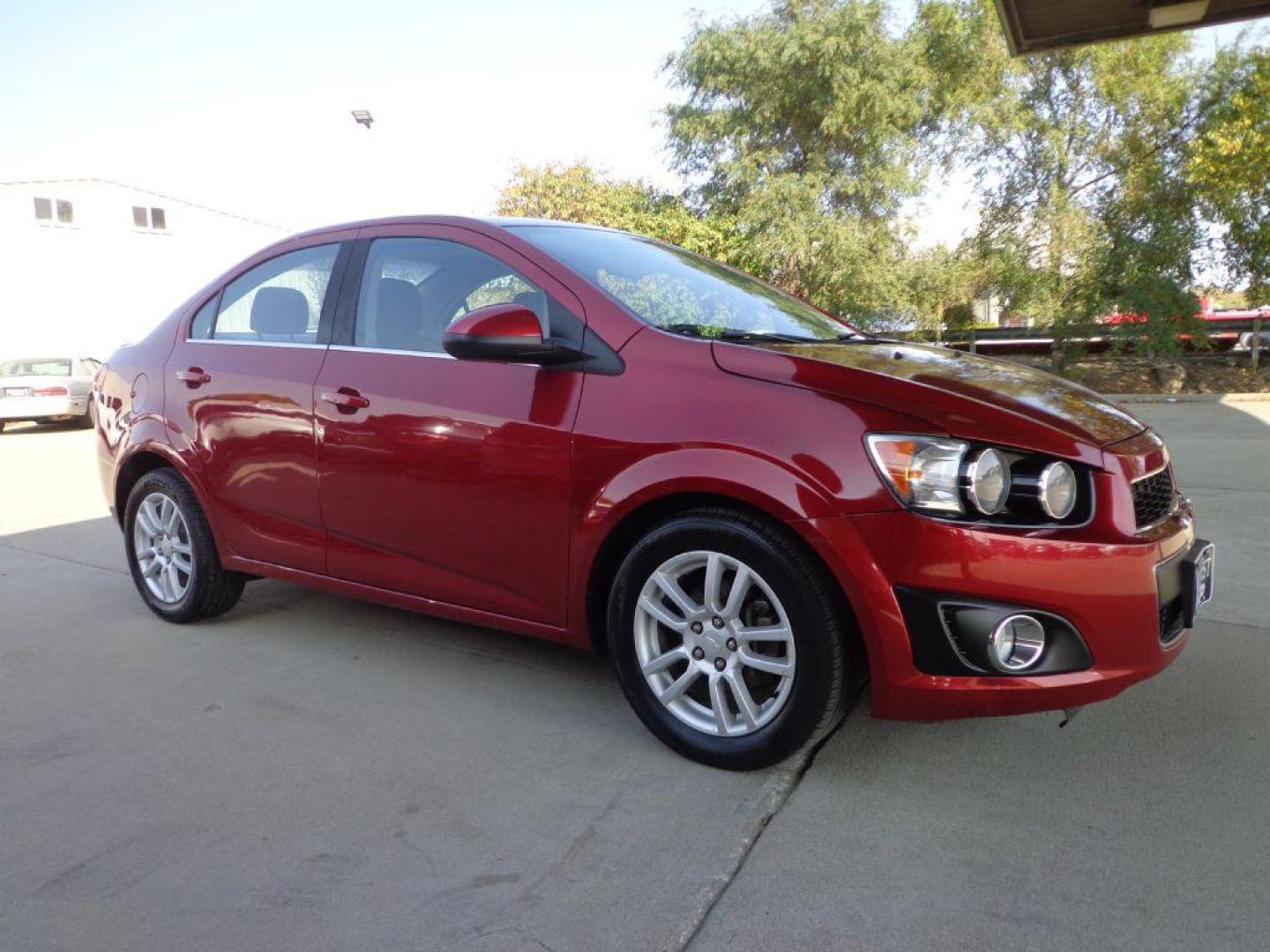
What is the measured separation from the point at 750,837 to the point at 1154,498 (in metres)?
1.43

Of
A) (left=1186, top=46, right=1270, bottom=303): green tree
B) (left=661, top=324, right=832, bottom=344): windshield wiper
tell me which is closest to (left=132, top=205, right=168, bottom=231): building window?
(left=1186, top=46, right=1270, bottom=303): green tree

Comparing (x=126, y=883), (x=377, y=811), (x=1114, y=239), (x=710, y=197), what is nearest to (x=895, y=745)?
(x=377, y=811)

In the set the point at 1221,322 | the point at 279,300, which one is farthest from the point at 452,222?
the point at 1221,322

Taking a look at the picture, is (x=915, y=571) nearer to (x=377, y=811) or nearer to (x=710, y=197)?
(x=377, y=811)

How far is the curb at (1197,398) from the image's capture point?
1495 centimetres

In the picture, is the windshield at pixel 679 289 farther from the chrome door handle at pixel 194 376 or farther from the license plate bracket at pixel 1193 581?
the chrome door handle at pixel 194 376

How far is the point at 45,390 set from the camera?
1703 cm

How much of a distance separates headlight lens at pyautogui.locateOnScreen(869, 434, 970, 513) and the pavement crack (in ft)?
2.88

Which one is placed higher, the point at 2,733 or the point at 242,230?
the point at 242,230

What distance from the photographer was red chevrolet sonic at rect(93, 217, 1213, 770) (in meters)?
2.50

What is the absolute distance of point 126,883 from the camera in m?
2.37

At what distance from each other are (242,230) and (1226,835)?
Answer: 35.3 m

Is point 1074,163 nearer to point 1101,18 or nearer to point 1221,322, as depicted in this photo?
point 1221,322

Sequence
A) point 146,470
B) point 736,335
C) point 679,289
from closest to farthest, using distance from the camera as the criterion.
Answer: point 736,335, point 679,289, point 146,470
